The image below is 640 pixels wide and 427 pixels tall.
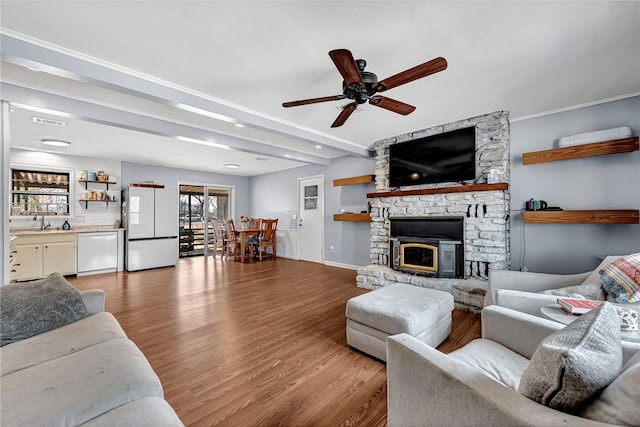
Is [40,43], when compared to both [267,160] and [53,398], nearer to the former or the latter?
[53,398]

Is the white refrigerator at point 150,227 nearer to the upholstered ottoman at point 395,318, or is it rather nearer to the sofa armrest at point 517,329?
the upholstered ottoman at point 395,318

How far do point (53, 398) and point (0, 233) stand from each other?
2.66 meters

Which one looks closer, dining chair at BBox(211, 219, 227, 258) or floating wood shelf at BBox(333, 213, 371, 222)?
floating wood shelf at BBox(333, 213, 371, 222)

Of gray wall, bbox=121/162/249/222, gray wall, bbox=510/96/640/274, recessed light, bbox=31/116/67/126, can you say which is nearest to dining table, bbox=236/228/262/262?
gray wall, bbox=121/162/249/222

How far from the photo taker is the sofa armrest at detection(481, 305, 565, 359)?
1397mm

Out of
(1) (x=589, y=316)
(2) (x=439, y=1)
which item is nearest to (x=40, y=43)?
(2) (x=439, y=1)

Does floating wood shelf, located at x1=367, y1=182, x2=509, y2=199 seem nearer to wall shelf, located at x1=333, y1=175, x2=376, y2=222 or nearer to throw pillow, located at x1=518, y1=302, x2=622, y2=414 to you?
wall shelf, located at x1=333, y1=175, x2=376, y2=222

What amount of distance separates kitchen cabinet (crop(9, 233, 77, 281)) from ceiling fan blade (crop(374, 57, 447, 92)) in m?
6.11

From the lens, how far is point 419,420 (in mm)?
1050

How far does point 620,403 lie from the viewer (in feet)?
2.20

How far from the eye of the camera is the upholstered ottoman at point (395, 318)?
6.73 feet

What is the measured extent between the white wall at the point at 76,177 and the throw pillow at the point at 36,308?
490cm

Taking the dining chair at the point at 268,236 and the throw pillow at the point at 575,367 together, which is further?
the dining chair at the point at 268,236

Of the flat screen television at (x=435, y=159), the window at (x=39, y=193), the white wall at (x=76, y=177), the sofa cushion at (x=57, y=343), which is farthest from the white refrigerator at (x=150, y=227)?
the flat screen television at (x=435, y=159)
